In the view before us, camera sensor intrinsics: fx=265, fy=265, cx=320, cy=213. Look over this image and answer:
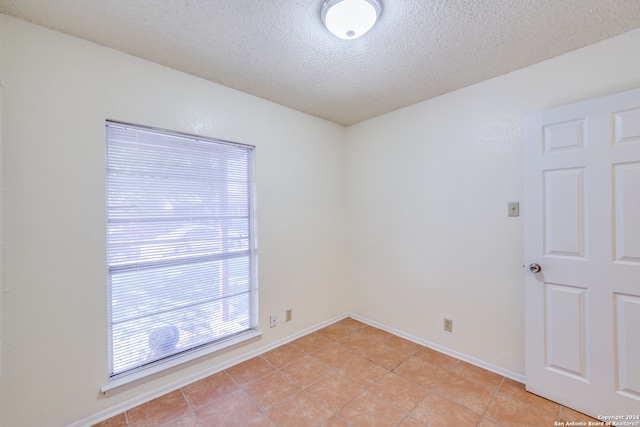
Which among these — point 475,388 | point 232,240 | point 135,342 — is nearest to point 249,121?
point 232,240

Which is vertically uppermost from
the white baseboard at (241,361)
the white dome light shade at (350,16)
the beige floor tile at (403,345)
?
the white dome light shade at (350,16)

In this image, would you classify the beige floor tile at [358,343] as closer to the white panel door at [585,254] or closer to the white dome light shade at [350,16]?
the white panel door at [585,254]

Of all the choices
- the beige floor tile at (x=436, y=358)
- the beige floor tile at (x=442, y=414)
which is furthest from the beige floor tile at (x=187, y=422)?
the beige floor tile at (x=436, y=358)

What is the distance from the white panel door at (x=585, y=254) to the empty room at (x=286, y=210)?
11 mm

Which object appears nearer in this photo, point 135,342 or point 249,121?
point 135,342

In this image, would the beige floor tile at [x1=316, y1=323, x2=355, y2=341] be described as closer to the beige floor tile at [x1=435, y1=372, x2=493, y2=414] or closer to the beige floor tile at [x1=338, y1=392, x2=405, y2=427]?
the beige floor tile at [x1=338, y1=392, x2=405, y2=427]

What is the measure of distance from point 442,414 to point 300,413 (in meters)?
0.93

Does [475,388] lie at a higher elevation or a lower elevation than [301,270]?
lower

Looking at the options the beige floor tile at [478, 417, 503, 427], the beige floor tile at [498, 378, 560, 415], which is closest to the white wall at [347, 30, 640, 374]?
the beige floor tile at [498, 378, 560, 415]

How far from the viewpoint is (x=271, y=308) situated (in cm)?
261

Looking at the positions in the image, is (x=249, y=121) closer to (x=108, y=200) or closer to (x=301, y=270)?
(x=108, y=200)

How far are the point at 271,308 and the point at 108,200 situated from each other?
1621mm

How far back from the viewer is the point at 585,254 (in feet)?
5.57

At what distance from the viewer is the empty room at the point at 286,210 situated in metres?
1.51
